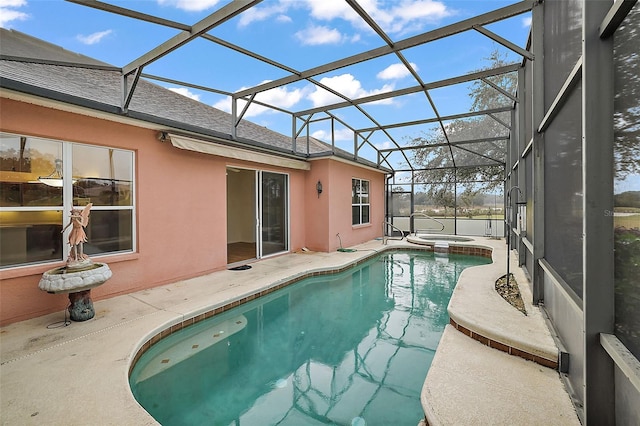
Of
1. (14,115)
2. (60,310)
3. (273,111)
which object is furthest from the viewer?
(273,111)

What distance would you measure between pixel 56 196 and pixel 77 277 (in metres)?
1.57

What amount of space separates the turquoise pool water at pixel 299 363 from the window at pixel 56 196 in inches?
100

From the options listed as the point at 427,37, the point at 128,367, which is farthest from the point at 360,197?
the point at 128,367

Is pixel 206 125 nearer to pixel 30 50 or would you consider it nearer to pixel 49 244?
pixel 30 50

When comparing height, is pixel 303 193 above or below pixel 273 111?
below

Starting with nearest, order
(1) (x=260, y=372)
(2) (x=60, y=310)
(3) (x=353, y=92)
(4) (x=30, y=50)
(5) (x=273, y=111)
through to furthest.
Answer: (1) (x=260, y=372)
(2) (x=60, y=310)
(4) (x=30, y=50)
(3) (x=353, y=92)
(5) (x=273, y=111)

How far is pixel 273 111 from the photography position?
809cm

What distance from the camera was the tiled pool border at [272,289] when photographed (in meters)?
3.65

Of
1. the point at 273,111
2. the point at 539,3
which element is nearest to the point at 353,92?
the point at 273,111

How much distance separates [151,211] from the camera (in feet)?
18.5

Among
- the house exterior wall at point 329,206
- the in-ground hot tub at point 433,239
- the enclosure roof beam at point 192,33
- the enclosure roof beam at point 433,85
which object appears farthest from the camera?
the in-ground hot tub at point 433,239

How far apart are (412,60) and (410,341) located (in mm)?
5337

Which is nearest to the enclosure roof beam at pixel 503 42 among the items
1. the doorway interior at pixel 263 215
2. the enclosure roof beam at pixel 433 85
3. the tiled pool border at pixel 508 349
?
the enclosure roof beam at pixel 433 85

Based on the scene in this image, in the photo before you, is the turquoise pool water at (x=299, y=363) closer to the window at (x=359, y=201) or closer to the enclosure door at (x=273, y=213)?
the enclosure door at (x=273, y=213)
